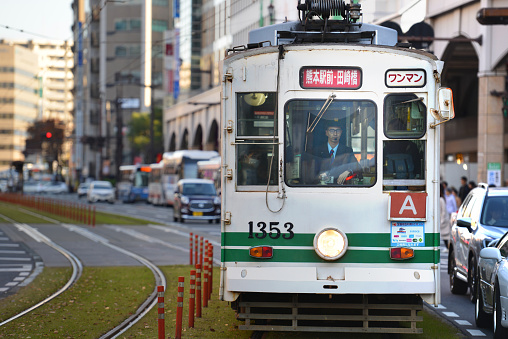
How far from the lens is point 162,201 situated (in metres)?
67.4

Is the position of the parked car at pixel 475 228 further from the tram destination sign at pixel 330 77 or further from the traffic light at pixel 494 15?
the traffic light at pixel 494 15

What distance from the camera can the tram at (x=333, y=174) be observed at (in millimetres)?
9898

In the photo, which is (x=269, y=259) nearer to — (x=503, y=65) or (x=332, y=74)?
(x=332, y=74)

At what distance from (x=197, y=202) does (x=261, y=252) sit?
3177cm

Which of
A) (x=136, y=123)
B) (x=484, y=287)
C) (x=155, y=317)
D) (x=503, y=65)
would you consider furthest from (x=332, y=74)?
(x=136, y=123)

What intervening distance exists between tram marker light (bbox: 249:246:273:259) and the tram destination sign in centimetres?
169

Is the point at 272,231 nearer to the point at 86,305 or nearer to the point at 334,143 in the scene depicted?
the point at 334,143

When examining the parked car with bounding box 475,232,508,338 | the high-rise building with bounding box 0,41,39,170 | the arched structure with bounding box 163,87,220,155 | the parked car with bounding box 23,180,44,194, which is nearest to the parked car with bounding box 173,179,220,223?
the parked car with bounding box 475,232,508,338

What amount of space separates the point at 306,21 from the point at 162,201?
56.7m

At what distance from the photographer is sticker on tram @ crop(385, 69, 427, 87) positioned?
994 centimetres

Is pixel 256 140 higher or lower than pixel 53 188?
higher

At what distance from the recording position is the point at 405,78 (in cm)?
995

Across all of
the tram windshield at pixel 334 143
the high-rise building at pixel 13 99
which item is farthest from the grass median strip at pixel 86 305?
the high-rise building at pixel 13 99

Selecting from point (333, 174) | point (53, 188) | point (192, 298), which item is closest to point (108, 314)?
point (192, 298)
